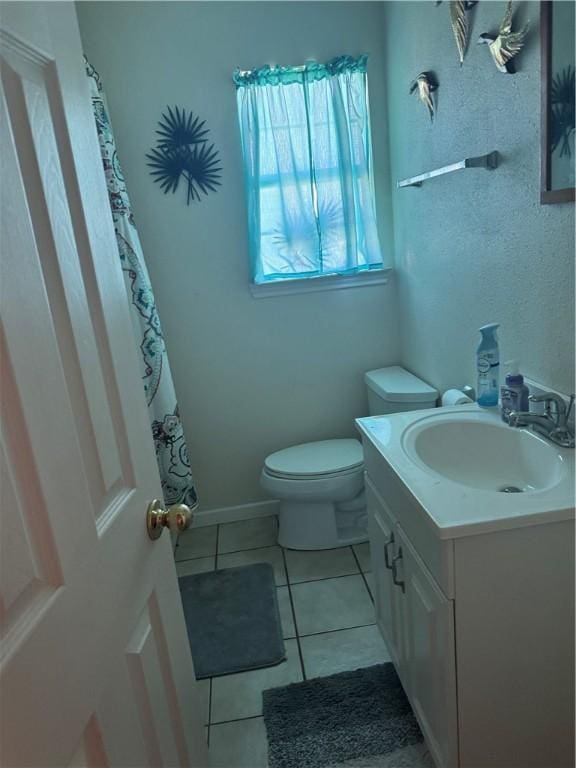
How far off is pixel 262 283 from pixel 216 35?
3.45 ft

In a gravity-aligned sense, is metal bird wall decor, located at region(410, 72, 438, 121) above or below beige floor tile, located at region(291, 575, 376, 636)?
above

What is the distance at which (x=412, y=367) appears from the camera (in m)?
2.46

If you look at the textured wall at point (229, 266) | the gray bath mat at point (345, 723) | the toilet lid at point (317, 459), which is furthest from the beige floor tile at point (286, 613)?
the textured wall at point (229, 266)

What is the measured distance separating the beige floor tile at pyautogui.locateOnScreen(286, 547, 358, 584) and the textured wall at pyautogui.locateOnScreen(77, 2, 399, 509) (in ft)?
1.67

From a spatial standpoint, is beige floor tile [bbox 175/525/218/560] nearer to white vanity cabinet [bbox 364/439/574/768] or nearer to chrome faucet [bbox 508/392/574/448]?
white vanity cabinet [bbox 364/439/574/768]

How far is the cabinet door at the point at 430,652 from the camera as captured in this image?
3.63ft

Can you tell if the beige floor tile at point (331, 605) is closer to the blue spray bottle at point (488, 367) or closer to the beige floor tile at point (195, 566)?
the beige floor tile at point (195, 566)

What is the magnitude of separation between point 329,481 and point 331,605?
49 cm

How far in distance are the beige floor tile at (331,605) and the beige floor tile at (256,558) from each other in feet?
0.61

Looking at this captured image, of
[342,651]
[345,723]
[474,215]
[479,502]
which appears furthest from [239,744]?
[474,215]

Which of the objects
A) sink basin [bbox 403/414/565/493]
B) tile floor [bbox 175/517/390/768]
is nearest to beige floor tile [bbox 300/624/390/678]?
tile floor [bbox 175/517/390/768]

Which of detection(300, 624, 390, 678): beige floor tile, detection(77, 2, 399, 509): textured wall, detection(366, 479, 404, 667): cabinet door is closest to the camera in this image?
detection(366, 479, 404, 667): cabinet door

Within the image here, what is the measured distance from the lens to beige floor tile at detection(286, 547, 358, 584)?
2.26 m

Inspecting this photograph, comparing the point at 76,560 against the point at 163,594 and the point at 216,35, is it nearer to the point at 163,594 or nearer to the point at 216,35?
the point at 163,594
